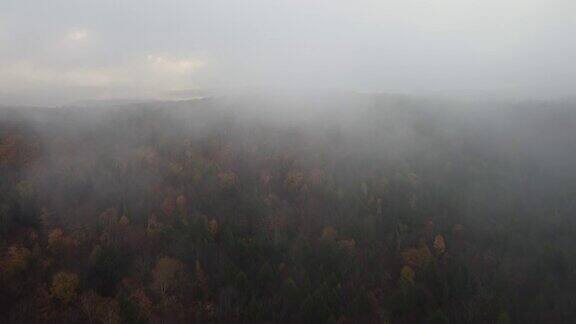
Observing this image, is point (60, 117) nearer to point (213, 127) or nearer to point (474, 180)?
point (213, 127)

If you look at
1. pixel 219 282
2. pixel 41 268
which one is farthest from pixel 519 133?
pixel 41 268

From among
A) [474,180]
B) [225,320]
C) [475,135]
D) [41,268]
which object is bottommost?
[225,320]

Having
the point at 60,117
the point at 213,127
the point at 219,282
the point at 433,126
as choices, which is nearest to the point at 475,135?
the point at 433,126

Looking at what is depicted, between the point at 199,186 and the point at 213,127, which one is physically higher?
the point at 213,127

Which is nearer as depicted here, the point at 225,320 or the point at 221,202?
the point at 225,320

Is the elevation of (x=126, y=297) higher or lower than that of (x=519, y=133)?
lower

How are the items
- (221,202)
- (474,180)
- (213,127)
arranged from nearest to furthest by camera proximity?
(221,202) < (474,180) < (213,127)

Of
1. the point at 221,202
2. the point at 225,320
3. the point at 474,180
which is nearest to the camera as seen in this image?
the point at 225,320

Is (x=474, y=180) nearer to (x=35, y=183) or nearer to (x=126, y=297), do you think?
(x=126, y=297)

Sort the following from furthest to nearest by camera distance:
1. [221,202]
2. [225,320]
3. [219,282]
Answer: [221,202]
[219,282]
[225,320]
